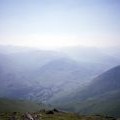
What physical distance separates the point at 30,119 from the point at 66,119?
31.5 meters

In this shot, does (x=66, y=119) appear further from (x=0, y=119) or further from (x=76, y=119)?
(x=0, y=119)

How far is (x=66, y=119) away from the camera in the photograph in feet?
377

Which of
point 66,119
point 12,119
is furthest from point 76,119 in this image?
point 12,119

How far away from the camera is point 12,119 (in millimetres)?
96438

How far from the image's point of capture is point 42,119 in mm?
102062

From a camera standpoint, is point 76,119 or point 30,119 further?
point 76,119

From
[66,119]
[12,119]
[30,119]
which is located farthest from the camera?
[66,119]

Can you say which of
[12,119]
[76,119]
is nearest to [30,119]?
[12,119]

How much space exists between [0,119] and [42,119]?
17.7 metres

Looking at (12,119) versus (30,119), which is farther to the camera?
(12,119)

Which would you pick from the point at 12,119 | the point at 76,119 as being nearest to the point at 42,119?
the point at 12,119

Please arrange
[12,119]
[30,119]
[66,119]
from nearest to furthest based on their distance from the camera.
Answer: [30,119] → [12,119] → [66,119]

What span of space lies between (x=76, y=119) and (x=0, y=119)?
4112cm

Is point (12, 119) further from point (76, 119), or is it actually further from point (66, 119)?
point (76, 119)
